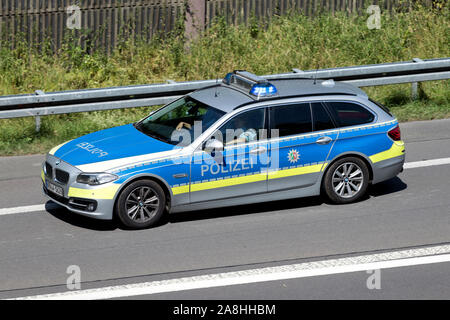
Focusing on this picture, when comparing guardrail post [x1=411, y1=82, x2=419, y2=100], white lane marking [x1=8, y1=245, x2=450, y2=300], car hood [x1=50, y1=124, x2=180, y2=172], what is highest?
guardrail post [x1=411, y1=82, x2=419, y2=100]

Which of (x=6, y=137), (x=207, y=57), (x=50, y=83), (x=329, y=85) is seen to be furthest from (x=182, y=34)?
(x=329, y=85)

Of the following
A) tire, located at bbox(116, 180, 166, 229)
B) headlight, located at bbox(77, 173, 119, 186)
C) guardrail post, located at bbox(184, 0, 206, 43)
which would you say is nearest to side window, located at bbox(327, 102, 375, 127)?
tire, located at bbox(116, 180, 166, 229)

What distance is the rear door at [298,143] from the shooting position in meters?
10.0

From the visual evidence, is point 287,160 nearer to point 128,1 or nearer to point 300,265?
point 300,265

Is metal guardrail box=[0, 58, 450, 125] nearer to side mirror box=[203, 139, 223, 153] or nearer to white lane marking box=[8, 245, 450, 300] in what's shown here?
side mirror box=[203, 139, 223, 153]

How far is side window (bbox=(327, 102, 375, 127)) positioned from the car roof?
0.19m

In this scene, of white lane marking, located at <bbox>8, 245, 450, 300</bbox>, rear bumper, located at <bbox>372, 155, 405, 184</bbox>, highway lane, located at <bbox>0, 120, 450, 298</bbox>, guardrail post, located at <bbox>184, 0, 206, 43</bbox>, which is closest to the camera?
white lane marking, located at <bbox>8, 245, 450, 300</bbox>

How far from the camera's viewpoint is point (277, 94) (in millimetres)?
10273

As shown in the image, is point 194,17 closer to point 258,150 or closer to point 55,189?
point 258,150

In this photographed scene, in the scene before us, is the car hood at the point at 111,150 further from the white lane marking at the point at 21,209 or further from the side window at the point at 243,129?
the white lane marking at the point at 21,209

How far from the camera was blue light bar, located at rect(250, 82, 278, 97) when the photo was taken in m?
10.1

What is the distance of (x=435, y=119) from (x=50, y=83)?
22.7 feet

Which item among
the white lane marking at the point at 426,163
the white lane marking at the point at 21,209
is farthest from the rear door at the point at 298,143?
the white lane marking at the point at 21,209

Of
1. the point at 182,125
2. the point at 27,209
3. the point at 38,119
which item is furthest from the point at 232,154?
the point at 38,119
